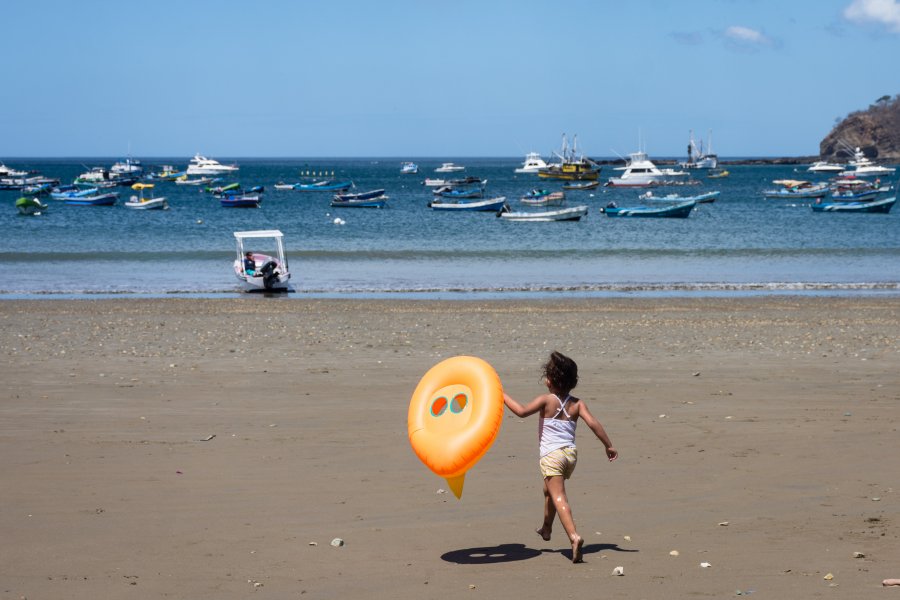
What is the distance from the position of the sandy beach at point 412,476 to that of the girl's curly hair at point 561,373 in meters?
0.98

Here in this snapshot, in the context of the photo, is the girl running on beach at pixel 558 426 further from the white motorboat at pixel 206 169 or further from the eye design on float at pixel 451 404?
the white motorboat at pixel 206 169

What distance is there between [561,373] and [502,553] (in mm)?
1126

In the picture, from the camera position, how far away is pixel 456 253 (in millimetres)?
40344

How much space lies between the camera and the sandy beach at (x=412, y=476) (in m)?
5.96

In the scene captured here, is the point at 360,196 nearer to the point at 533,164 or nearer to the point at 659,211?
the point at 659,211

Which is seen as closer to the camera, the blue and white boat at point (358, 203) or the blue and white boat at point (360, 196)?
the blue and white boat at point (358, 203)

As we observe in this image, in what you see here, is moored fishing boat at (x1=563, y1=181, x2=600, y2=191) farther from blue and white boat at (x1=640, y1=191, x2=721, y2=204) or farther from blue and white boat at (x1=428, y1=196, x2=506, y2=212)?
blue and white boat at (x1=428, y1=196, x2=506, y2=212)

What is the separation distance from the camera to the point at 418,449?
6371 millimetres

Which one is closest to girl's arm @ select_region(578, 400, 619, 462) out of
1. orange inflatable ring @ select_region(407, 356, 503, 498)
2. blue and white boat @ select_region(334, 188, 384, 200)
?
orange inflatable ring @ select_region(407, 356, 503, 498)

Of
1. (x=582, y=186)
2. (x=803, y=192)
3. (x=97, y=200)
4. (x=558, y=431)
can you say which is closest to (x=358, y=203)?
(x=97, y=200)

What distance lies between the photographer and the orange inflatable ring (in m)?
6.13

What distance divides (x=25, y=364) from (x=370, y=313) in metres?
8.02

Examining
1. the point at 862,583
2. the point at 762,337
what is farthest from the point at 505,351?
the point at 862,583

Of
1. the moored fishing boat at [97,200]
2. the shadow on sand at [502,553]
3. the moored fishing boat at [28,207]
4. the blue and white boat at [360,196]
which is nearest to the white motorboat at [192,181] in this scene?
the moored fishing boat at [97,200]
